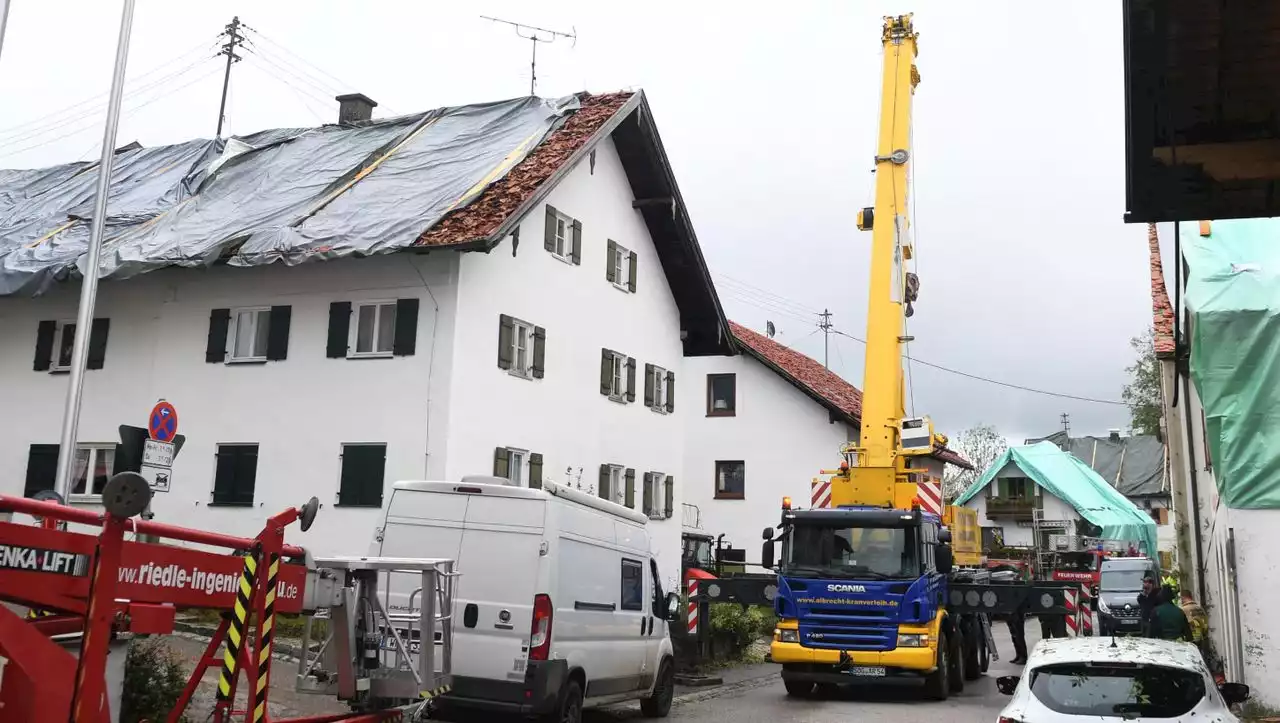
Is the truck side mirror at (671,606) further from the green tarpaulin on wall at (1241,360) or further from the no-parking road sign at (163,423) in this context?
the green tarpaulin on wall at (1241,360)

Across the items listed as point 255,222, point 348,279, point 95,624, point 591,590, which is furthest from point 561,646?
point 255,222

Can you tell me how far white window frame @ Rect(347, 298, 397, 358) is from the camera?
70.3 ft

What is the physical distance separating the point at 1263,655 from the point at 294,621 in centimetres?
1386

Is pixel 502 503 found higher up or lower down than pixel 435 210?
lower down

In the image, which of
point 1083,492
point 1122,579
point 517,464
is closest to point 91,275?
point 517,464

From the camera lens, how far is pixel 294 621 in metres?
18.7

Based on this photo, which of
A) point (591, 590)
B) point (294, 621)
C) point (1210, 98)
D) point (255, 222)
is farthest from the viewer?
point (255, 222)

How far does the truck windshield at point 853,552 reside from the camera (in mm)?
16234

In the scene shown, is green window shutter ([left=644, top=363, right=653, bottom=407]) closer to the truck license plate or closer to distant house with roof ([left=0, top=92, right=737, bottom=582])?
distant house with roof ([left=0, top=92, right=737, bottom=582])

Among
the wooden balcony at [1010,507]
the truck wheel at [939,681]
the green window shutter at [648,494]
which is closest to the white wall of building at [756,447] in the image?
the green window shutter at [648,494]

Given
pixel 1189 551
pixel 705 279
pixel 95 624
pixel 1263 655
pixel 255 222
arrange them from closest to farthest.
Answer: pixel 95 624, pixel 1263 655, pixel 255 222, pixel 1189 551, pixel 705 279

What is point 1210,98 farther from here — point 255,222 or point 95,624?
point 255,222

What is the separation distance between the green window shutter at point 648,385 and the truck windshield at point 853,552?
11.6 m

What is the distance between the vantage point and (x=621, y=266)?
2738cm
